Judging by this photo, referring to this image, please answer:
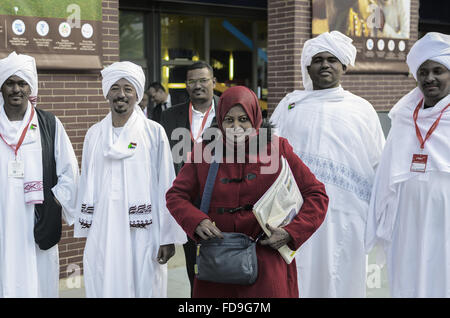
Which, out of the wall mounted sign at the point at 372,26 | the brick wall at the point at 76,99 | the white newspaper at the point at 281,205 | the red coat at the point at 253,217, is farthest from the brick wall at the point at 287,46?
the white newspaper at the point at 281,205

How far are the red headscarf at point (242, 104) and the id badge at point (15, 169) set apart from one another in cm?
181

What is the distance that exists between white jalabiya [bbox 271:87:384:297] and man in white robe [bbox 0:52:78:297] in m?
1.88

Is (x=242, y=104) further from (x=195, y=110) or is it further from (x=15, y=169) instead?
(x=195, y=110)

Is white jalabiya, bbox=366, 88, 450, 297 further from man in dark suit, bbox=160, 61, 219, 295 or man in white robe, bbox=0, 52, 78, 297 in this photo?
man in white robe, bbox=0, 52, 78, 297

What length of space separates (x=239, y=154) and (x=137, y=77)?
56.0 inches

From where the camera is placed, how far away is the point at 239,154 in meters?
3.49

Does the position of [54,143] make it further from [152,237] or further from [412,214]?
[412,214]

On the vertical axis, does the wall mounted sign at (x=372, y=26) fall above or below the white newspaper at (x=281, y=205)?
above

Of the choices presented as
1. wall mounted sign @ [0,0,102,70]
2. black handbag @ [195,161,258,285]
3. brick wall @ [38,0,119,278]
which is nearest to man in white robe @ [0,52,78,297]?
black handbag @ [195,161,258,285]

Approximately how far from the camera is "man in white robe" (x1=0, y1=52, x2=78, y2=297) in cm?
457

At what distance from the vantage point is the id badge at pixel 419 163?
13.4 ft

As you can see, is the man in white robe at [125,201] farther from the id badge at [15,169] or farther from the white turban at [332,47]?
the white turban at [332,47]

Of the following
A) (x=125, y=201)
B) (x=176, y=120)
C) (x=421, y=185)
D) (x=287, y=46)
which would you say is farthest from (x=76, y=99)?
(x=421, y=185)

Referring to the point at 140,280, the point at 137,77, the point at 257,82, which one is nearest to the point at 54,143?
the point at 137,77
